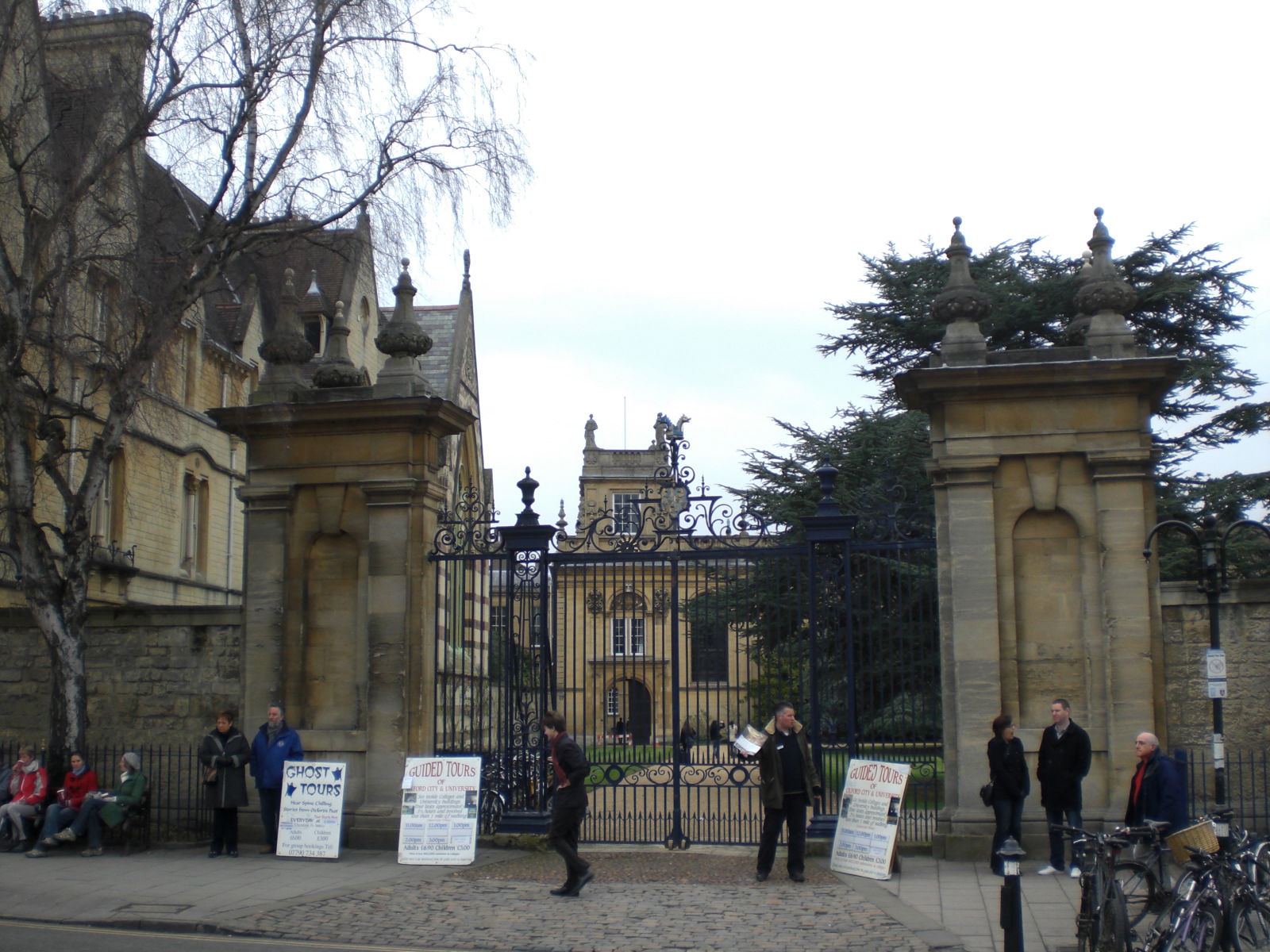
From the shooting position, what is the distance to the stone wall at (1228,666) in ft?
39.7

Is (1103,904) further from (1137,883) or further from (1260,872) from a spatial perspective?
(1260,872)

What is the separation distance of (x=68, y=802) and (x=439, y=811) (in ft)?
13.6

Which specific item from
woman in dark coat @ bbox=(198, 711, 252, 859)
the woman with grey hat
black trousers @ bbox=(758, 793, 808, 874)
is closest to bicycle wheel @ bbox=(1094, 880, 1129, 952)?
black trousers @ bbox=(758, 793, 808, 874)

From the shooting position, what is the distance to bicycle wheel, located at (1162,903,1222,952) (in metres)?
7.53

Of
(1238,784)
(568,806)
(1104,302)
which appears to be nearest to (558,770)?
(568,806)

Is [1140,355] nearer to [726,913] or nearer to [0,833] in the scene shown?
[726,913]

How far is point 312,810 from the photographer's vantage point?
1267cm

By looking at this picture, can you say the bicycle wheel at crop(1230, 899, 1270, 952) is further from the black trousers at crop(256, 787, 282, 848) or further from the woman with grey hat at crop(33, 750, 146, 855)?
the woman with grey hat at crop(33, 750, 146, 855)

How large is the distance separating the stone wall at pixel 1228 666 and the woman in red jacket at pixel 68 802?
1101 centimetres

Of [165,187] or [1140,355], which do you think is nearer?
[1140,355]

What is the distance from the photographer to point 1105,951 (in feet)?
25.8

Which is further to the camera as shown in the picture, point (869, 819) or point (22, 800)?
point (22, 800)

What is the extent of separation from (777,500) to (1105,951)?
693 inches

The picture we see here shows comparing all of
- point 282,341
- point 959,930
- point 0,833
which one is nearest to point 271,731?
point 0,833
